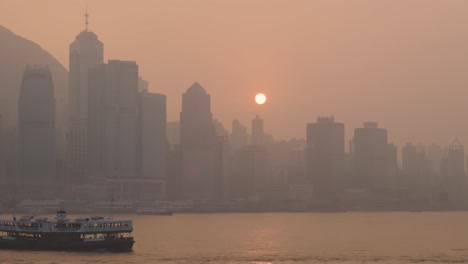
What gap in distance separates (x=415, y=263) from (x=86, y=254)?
127ft

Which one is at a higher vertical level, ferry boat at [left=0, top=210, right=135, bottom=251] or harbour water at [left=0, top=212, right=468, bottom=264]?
ferry boat at [left=0, top=210, right=135, bottom=251]

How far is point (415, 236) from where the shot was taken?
17338 centimetres

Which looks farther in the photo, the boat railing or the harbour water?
the boat railing

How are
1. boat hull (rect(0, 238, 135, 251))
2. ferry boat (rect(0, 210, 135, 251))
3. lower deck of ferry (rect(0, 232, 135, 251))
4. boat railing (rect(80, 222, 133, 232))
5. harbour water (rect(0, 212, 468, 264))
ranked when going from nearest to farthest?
harbour water (rect(0, 212, 468, 264)) → boat hull (rect(0, 238, 135, 251)) → lower deck of ferry (rect(0, 232, 135, 251)) → ferry boat (rect(0, 210, 135, 251)) → boat railing (rect(80, 222, 133, 232))

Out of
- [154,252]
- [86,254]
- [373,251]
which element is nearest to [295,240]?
[373,251]

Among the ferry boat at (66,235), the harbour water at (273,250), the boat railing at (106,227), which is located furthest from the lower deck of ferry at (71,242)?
the harbour water at (273,250)

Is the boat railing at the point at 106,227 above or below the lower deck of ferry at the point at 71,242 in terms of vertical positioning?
above

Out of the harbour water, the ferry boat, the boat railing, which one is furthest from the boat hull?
the harbour water

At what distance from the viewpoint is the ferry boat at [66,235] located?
389 ft

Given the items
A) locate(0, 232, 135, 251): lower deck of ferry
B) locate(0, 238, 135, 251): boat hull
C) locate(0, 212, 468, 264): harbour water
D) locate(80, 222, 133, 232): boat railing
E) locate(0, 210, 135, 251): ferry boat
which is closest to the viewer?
locate(0, 212, 468, 264): harbour water

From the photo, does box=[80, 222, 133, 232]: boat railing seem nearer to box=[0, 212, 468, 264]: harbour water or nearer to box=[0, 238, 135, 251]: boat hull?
box=[0, 238, 135, 251]: boat hull

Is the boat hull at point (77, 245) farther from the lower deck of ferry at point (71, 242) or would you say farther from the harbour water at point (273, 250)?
the harbour water at point (273, 250)

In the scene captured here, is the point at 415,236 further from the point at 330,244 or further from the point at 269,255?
the point at 269,255

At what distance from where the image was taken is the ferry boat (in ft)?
389
